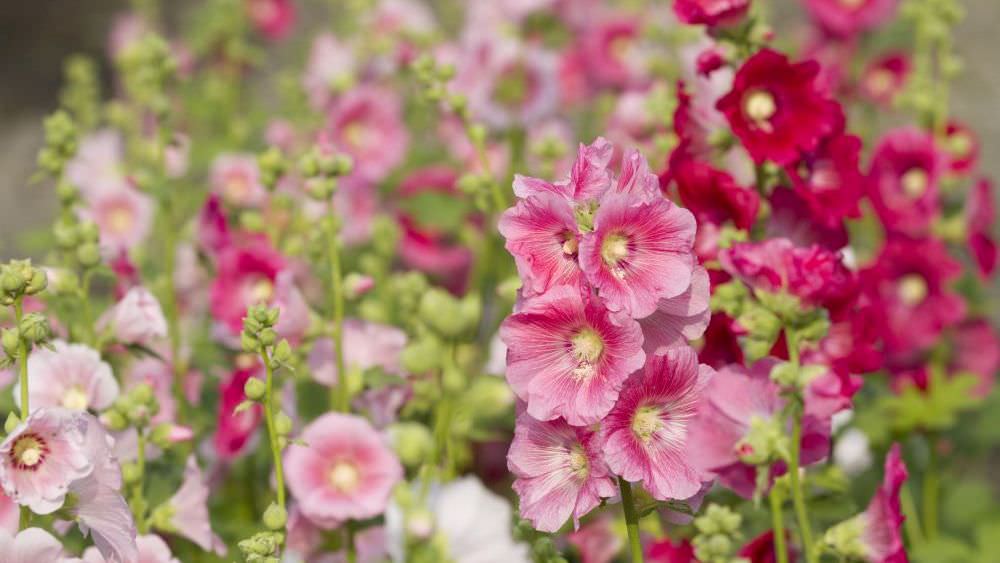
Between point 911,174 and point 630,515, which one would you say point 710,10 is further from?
point 911,174

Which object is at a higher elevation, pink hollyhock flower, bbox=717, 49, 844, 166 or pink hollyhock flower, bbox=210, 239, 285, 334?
pink hollyhock flower, bbox=717, 49, 844, 166

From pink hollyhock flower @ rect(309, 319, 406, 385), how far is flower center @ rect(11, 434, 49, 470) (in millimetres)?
542

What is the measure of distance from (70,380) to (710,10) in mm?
751

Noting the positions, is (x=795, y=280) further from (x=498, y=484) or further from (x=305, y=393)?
(x=498, y=484)

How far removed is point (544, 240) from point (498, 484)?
4.34 feet

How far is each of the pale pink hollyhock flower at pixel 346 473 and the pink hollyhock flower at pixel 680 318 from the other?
0.46 meters

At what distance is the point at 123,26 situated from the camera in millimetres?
3314

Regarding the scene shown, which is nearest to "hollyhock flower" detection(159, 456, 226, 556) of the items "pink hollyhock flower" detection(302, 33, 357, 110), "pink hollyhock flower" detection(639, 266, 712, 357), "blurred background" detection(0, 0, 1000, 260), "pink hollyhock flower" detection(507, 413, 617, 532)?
"pink hollyhock flower" detection(507, 413, 617, 532)

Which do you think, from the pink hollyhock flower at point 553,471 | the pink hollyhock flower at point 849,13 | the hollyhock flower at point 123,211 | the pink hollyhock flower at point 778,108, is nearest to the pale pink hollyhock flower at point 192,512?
the pink hollyhock flower at point 553,471

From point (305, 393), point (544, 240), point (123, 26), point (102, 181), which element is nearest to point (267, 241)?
point (305, 393)

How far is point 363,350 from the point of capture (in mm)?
1639

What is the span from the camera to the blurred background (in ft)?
10.5

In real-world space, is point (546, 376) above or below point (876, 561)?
above

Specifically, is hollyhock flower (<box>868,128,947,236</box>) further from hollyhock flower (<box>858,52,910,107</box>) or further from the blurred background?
Answer: the blurred background
